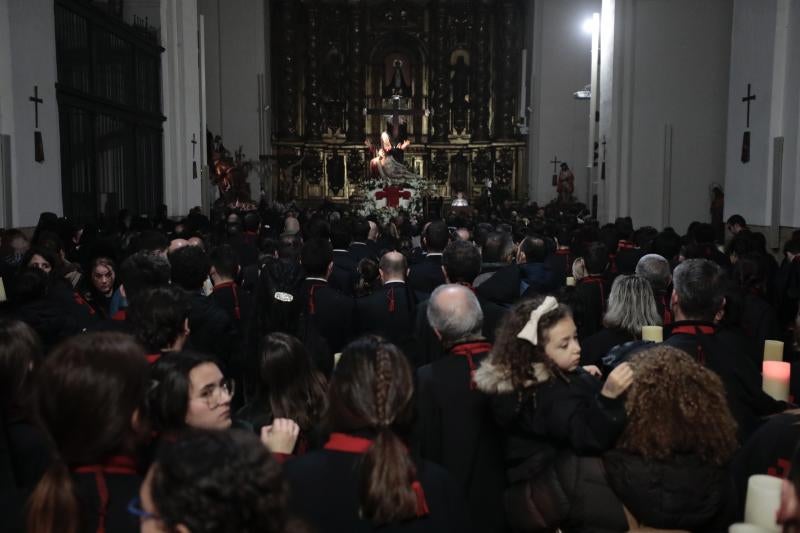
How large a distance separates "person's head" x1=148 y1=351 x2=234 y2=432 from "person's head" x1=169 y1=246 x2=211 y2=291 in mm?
2526

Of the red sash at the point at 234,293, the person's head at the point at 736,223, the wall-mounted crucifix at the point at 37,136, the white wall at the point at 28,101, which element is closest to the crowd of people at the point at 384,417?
the red sash at the point at 234,293

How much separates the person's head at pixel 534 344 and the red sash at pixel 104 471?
153 cm

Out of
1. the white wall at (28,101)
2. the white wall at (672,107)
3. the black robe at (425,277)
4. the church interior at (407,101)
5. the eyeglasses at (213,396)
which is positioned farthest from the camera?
the white wall at (672,107)

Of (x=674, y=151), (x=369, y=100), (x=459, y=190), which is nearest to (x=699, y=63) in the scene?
(x=674, y=151)

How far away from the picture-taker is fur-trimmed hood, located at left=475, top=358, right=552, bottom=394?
3604 mm

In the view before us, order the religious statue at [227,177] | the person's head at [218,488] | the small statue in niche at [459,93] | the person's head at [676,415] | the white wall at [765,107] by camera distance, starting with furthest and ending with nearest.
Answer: the small statue in niche at [459,93] < the religious statue at [227,177] < the white wall at [765,107] < the person's head at [676,415] < the person's head at [218,488]

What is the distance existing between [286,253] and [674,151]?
12.3 meters

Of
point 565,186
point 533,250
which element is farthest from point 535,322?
point 565,186

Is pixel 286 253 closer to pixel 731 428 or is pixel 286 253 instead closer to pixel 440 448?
pixel 440 448

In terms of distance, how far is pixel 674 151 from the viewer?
18000mm

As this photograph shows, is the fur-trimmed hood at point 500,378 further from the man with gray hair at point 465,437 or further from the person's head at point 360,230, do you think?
the person's head at point 360,230

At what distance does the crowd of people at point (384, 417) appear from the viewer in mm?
2432

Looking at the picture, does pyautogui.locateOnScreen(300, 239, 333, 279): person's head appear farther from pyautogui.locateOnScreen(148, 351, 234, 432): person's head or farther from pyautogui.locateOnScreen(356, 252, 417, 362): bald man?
pyautogui.locateOnScreen(148, 351, 234, 432): person's head

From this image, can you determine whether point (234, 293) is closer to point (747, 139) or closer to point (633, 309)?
point (633, 309)
